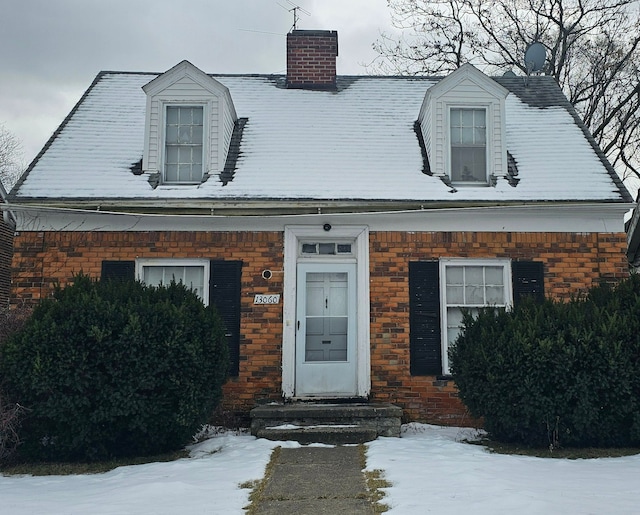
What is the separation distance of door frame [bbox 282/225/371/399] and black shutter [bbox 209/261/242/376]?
2.17 ft

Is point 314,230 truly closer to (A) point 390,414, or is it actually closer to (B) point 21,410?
(A) point 390,414

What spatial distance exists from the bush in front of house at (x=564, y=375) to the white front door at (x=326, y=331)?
218 cm

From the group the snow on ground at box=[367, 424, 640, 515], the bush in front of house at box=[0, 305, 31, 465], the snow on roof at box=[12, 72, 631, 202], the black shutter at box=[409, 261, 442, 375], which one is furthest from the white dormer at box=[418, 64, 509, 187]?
the bush in front of house at box=[0, 305, 31, 465]

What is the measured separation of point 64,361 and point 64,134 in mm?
4883

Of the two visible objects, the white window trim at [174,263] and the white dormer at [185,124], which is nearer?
the white window trim at [174,263]

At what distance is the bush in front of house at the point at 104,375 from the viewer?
21.7ft

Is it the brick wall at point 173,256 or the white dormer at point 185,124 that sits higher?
the white dormer at point 185,124

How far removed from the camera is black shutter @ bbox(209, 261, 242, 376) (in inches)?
347

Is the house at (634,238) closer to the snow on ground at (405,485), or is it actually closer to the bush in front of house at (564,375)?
the bush in front of house at (564,375)

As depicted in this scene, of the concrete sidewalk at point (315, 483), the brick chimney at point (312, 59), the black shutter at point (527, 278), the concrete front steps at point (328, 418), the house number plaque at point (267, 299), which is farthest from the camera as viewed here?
the brick chimney at point (312, 59)

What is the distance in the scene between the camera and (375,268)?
9.03m

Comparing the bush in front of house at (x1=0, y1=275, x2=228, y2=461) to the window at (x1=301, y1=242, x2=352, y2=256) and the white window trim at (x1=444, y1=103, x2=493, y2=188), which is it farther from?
the white window trim at (x1=444, y1=103, x2=493, y2=188)

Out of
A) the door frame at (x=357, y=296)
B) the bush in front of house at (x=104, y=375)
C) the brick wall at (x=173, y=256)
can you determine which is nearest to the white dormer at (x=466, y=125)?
the door frame at (x=357, y=296)

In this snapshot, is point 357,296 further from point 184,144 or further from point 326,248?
point 184,144
